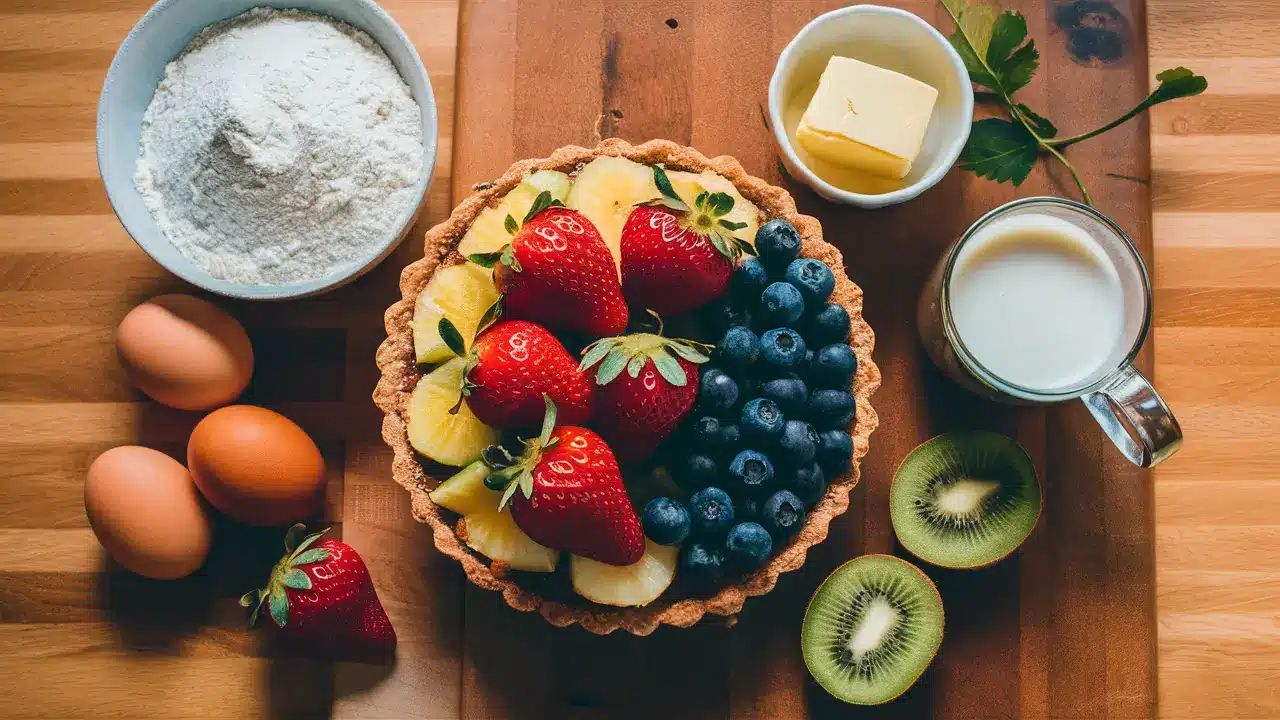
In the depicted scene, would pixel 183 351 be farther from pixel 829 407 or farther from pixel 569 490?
pixel 829 407

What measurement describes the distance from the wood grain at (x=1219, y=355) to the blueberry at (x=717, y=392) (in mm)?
821

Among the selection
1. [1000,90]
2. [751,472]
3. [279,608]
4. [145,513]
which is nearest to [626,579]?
[751,472]

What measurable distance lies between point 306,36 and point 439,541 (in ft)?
2.79

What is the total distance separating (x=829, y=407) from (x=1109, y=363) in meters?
0.48

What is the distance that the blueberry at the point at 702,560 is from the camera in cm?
132

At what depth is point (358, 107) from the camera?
1.51 metres

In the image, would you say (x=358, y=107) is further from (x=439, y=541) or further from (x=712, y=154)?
(x=439, y=541)

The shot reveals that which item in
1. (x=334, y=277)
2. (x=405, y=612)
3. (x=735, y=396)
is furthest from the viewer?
(x=405, y=612)

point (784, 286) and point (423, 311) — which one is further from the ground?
point (784, 286)

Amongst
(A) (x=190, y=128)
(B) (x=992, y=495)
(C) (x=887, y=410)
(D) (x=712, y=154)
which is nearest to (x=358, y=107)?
(A) (x=190, y=128)

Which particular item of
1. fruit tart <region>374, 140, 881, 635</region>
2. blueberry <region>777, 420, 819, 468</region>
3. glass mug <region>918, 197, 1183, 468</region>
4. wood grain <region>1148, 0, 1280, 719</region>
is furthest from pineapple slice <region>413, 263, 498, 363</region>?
wood grain <region>1148, 0, 1280, 719</region>

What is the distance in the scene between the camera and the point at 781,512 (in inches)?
51.4

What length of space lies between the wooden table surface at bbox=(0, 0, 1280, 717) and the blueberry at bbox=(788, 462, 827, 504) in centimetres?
36

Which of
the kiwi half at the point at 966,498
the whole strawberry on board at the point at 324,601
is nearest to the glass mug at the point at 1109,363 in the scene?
the kiwi half at the point at 966,498
